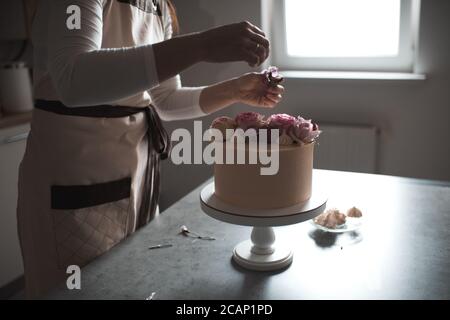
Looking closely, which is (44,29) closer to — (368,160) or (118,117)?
(118,117)

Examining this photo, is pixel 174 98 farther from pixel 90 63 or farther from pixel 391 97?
pixel 391 97

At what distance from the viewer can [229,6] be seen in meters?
2.27

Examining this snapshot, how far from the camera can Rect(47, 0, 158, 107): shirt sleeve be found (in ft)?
2.57

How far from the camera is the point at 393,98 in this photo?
2.09 metres

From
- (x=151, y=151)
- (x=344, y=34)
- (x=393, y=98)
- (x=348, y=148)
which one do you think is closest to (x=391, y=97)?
(x=393, y=98)

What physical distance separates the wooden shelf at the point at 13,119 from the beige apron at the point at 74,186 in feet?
3.25

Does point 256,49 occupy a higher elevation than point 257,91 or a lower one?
A: higher

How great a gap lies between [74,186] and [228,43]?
540 millimetres

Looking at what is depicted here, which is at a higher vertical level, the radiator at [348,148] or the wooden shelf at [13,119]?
the wooden shelf at [13,119]

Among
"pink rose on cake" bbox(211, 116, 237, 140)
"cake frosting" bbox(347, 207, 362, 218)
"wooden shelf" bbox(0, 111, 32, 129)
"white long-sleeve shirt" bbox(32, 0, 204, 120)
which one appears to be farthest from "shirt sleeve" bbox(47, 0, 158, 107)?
"wooden shelf" bbox(0, 111, 32, 129)

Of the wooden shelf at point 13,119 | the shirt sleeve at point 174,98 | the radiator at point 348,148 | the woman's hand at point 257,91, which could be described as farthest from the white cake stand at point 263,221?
the wooden shelf at point 13,119

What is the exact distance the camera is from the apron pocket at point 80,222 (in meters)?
1.07

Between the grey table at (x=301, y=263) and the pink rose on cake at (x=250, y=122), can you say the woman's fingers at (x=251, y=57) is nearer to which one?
the pink rose on cake at (x=250, y=122)

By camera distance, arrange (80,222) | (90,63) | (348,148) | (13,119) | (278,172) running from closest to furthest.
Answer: (90,63)
(278,172)
(80,222)
(13,119)
(348,148)
